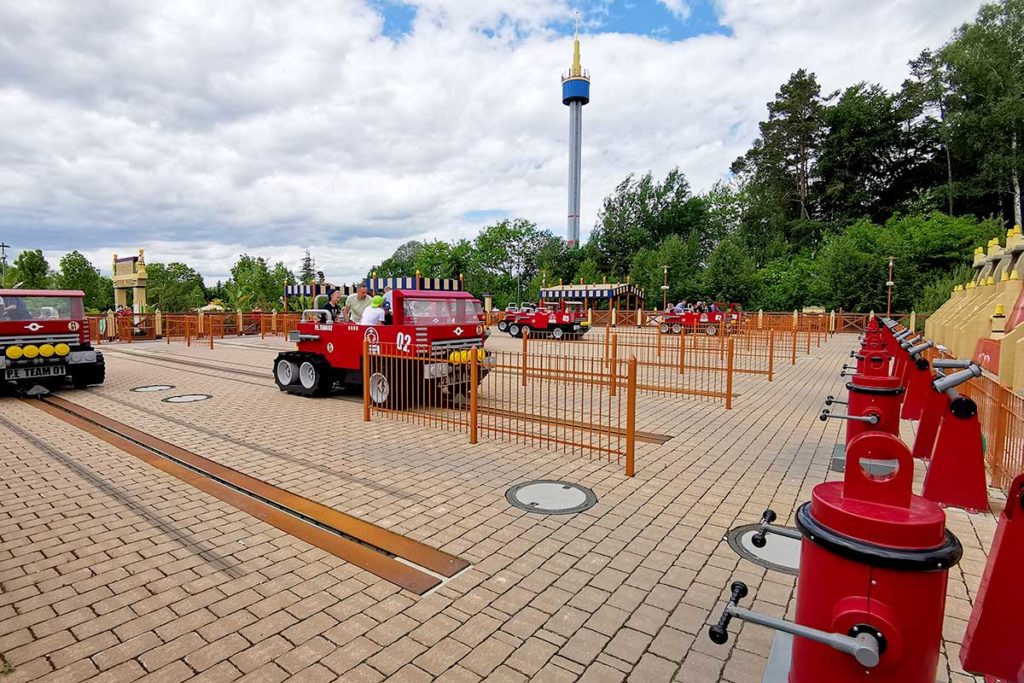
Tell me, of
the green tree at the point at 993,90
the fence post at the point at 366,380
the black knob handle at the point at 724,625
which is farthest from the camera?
the green tree at the point at 993,90

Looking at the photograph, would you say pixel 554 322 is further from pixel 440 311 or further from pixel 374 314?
pixel 374 314

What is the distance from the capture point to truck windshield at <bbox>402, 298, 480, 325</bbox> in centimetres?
941

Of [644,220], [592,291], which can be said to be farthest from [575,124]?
[592,291]

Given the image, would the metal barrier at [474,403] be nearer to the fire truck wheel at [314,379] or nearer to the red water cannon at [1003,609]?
the fire truck wheel at [314,379]

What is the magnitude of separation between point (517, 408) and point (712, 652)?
6.09 m

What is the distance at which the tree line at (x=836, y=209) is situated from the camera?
120ft

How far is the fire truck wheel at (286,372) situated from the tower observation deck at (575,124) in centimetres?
7090

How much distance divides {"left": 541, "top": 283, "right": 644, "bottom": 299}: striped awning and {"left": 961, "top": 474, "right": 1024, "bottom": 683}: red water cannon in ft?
133

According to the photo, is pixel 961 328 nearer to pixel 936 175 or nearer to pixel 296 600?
pixel 296 600

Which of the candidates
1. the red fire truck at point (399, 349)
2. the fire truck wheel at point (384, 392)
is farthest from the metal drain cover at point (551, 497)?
the fire truck wheel at point (384, 392)

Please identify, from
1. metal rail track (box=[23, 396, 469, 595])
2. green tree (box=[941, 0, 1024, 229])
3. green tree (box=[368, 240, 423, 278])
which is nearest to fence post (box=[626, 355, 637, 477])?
metal rail track (box=[23, 396, 469, 595])

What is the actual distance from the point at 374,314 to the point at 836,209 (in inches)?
2200

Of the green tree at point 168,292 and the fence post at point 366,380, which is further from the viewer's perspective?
the green tree at point 168,292

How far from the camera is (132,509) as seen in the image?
4836 mm
